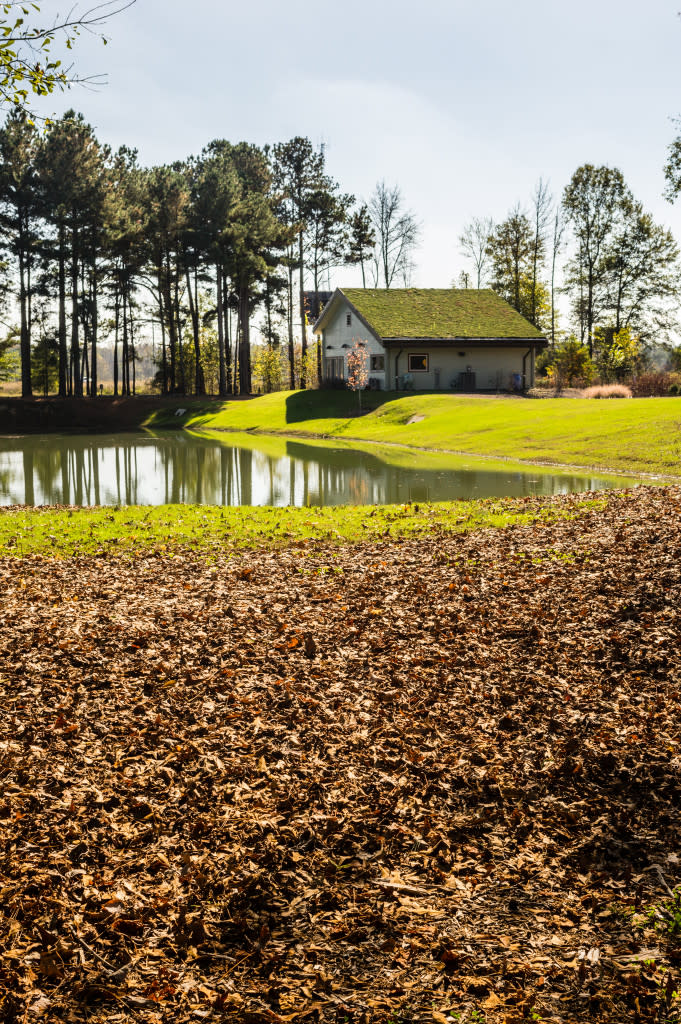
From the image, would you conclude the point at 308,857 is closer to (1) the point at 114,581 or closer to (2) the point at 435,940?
(2) the point at 435,940

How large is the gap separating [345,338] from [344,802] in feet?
159

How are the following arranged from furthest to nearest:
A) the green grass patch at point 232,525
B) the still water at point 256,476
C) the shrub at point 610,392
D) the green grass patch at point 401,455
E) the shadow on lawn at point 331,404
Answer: the shadow on lawn at point 331,404, the shrub at point 610,392, the green grass patch at point 401,455, the still water at point 256,476, the green grass patch at point 232,525

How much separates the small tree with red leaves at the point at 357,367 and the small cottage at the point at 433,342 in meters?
1.25

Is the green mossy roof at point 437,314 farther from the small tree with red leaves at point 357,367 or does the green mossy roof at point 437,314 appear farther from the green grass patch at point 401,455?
the green grass patch at point 401,455

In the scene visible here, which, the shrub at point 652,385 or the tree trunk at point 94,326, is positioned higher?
the tree trunk at point 94,326

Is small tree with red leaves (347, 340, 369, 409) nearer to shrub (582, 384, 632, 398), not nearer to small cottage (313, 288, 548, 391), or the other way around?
small cottage (313, 288, 548, 391)

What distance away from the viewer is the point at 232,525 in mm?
12625

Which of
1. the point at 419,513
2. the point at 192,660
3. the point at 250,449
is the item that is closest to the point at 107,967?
the point at 192,660

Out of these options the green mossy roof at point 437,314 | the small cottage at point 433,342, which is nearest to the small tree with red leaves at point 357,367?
the small cottage at point 433,342

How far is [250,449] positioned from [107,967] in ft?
97.8

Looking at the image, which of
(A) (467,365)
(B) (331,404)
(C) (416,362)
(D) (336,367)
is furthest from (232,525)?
(D) (336,367)

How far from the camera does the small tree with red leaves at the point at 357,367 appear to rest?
1789 inches

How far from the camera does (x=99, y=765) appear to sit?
5.19 metres

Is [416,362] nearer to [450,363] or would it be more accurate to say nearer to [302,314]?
[450,363]
